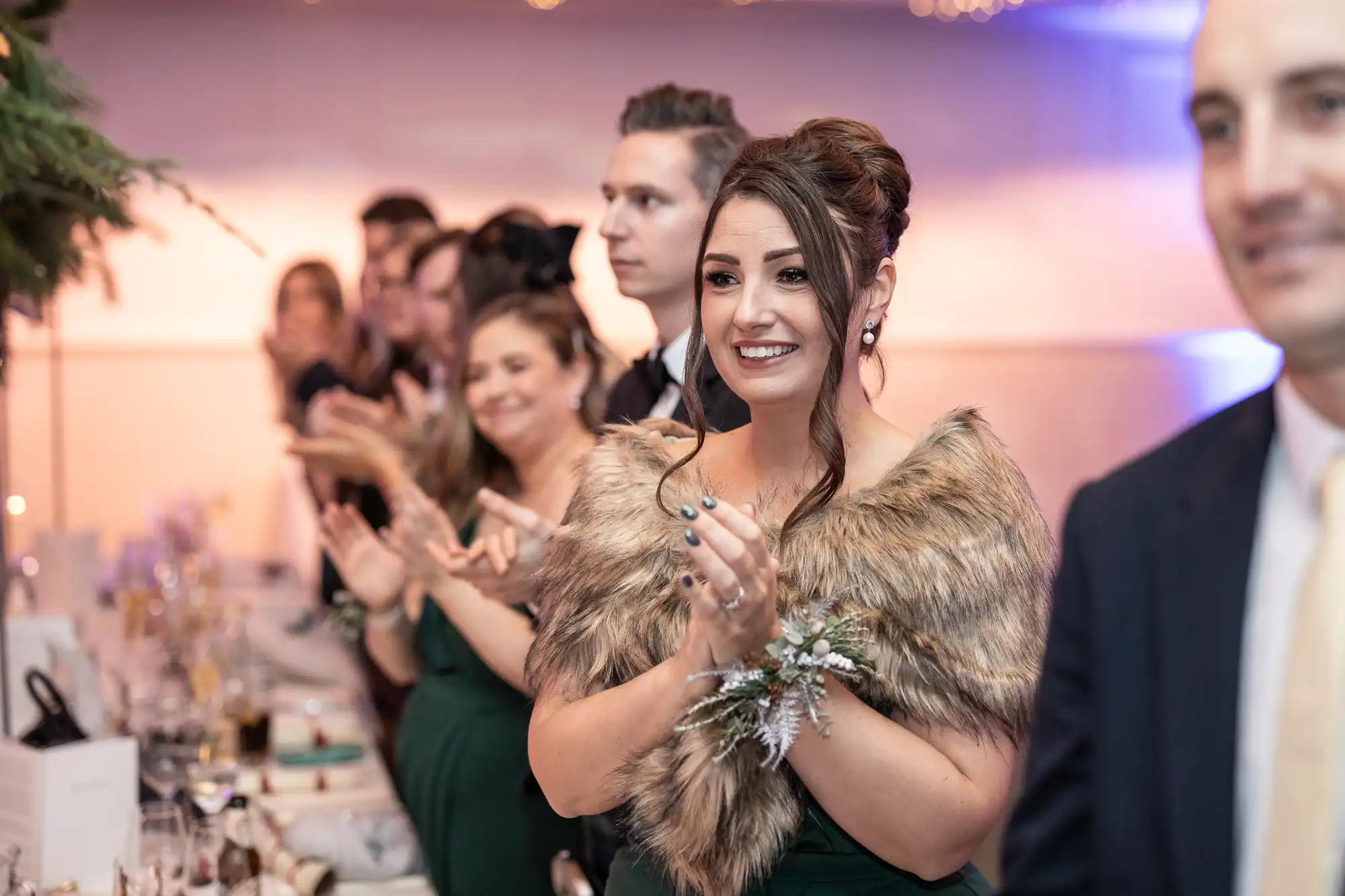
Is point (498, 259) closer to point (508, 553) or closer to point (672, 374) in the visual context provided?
point (672, 374)

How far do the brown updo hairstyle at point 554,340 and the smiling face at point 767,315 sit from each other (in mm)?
1192

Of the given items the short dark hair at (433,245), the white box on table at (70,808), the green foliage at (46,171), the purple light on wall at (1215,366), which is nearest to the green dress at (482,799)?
the white box on table at (70,808)

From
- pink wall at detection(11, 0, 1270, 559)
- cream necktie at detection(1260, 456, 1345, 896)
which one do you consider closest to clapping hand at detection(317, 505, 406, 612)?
cream necktie at detection(1260, 456, 1345, 896)

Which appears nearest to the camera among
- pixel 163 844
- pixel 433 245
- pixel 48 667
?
pixel 163 844

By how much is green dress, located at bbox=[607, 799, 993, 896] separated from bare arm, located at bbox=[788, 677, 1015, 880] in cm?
7

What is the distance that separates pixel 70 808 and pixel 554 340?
121 centimetres

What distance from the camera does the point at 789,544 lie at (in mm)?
1555

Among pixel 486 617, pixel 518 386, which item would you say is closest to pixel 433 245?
pixel 518 386

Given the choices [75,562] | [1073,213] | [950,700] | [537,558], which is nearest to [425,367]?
[75,562]

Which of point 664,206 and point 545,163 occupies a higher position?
point 545,163

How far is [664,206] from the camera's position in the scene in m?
2.38

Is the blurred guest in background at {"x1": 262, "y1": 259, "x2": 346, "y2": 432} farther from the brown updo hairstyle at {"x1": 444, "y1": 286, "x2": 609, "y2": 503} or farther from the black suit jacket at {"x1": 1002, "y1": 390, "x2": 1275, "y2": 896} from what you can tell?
the black suit jacket at {"x1": 1002, "y1": 390, "x2": 1275, "y2": 896}

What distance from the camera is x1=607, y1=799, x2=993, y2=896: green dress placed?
5.10ft

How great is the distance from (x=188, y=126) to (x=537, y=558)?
5119mm
